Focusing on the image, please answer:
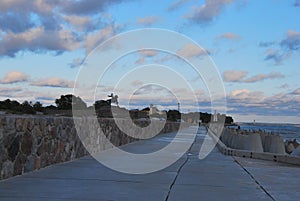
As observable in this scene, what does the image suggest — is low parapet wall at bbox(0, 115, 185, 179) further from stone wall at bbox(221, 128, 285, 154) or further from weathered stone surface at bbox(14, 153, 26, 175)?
stone wall at bbox(221, 128, 285, 154)

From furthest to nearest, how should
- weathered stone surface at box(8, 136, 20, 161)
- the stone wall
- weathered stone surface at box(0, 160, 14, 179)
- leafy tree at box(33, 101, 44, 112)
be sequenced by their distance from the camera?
leafy tree at box(33, 101, 44, 112) < the stone wall < weathered stone surface at box(8, 136, 20, 161) < weathered stone surface at box(0, 160, 14, 179)

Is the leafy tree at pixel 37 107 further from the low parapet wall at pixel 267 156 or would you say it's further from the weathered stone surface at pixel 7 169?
the weathered stone surface at pixel 7 169

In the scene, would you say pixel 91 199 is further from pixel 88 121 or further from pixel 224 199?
pixel 88 121

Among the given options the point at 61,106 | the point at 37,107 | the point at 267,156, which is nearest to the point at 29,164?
the point at 267,156

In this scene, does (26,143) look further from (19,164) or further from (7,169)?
(7,169)

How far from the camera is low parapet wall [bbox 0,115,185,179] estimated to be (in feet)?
28.6

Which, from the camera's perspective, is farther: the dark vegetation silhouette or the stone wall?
the dark vegetation silhouette

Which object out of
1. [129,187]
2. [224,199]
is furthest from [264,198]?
[129,187]

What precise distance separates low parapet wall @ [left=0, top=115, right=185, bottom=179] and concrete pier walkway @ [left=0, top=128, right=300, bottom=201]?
26 centimetres

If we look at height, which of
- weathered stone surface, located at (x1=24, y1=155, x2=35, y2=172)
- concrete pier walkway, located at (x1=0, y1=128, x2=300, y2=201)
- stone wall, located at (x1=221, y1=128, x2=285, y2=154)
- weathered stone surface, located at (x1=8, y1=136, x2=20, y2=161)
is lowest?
concrete pier walkway, located at (x1=0, y1=128, x2=300, y2=201)

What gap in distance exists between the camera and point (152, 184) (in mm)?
9000

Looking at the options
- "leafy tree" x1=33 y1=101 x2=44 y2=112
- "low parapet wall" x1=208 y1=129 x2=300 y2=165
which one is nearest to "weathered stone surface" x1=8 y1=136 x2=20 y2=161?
"low parapet wall" x1=208 y1=129 x2=300 y2=165

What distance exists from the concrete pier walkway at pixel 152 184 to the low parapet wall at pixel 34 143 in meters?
0.26

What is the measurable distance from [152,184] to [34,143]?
275 centimetres
